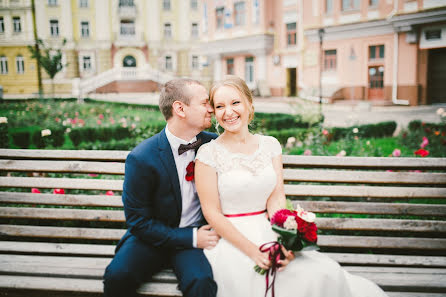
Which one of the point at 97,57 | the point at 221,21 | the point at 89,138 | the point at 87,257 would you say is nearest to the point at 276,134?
the point at 89,138

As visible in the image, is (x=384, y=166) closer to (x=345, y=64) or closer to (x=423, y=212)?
(x=423, y=212)

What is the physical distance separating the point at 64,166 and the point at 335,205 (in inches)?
79.6

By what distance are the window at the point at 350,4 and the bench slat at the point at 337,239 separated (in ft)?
67.7

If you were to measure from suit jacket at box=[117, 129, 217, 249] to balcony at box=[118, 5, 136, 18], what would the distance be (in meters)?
33.0

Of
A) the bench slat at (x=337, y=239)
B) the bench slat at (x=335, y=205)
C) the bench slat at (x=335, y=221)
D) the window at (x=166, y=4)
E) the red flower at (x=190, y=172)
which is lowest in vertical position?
the bench slat at (x=337, y=239)

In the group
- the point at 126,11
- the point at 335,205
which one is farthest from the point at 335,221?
the point at 126,11

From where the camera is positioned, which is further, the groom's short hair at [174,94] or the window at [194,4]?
the window at [194,4]

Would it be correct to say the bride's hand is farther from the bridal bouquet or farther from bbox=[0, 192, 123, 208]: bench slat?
bbox=[0, 192, 123, 208]: bench slat

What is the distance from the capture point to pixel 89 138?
28.0 feet

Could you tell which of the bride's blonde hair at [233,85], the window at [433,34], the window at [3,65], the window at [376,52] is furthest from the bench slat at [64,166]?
the window at [3,65]

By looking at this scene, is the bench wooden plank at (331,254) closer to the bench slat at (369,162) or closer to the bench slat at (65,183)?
the bench slat at (65,183)

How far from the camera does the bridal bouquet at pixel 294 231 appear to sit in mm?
1999

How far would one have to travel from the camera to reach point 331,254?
2775 millimetres

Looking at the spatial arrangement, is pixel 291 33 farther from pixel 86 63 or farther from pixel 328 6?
pixel 86 63
